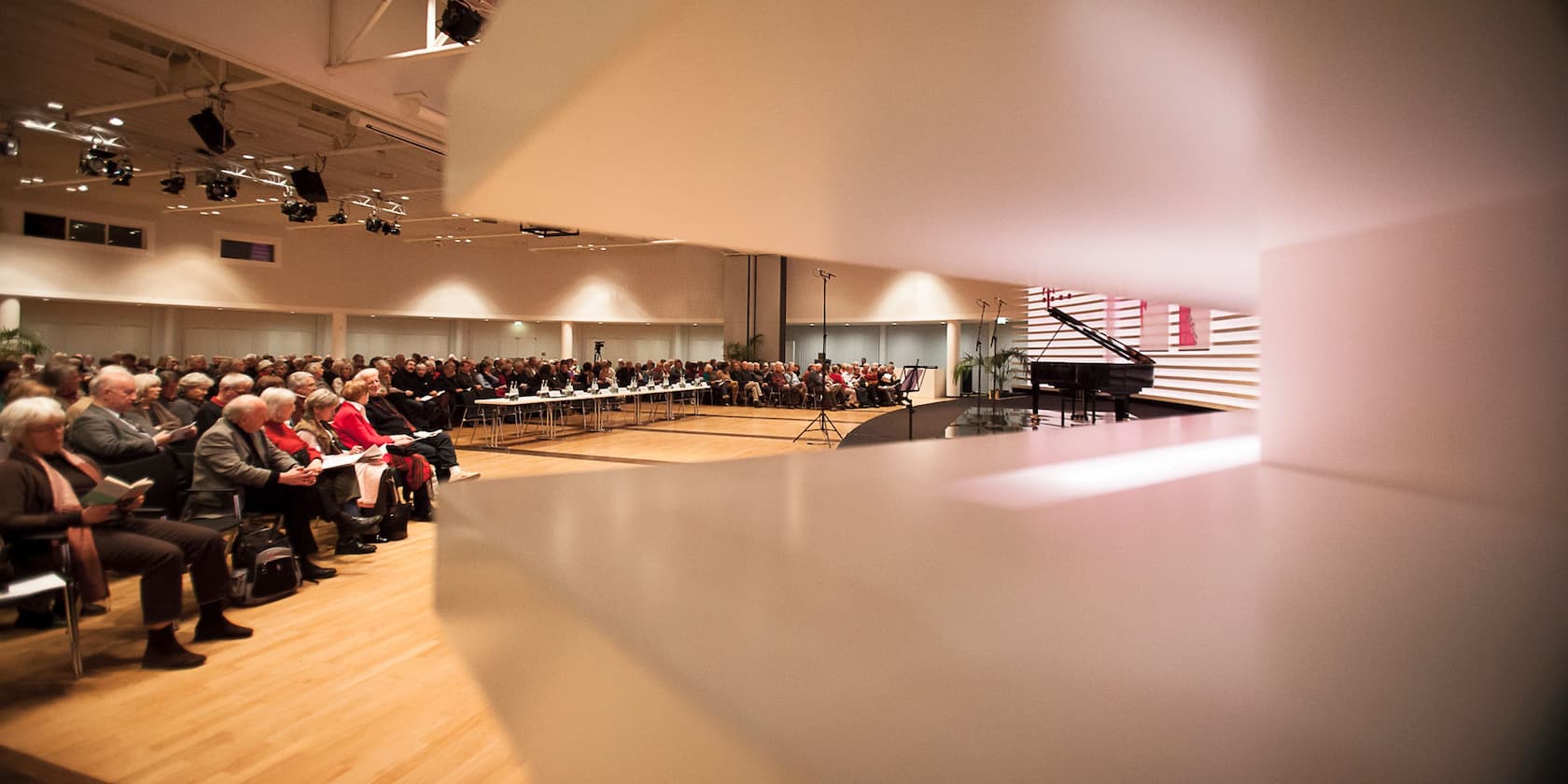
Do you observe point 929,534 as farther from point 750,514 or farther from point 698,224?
point 698,224

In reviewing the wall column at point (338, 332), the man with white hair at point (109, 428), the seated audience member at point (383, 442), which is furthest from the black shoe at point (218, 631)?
the wall column at point (338, 332)

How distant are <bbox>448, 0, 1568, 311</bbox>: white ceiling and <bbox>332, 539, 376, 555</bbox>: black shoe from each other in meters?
5.03

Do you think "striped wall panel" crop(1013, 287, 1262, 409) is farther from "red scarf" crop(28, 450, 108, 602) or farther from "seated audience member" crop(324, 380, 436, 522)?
"red scarf" crop(28, 450, 108, 602)

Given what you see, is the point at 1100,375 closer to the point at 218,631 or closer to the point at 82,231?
Answer: the point at 218,631

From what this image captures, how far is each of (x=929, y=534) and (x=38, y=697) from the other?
3907mm

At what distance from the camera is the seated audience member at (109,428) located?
12.4ft

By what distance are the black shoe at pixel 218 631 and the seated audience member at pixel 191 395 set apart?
2702 millimetres

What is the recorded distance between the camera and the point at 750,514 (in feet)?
1.90

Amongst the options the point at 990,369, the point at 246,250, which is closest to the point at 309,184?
the point at 246,250

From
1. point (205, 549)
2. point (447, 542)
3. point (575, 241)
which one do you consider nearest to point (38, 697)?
point (205, 549)

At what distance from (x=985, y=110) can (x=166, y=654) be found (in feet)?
13.4

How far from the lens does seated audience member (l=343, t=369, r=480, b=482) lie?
5.73 metres

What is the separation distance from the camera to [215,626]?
3.26 meters

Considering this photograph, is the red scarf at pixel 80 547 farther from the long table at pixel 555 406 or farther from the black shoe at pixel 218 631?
the long table at pixel 555 406
